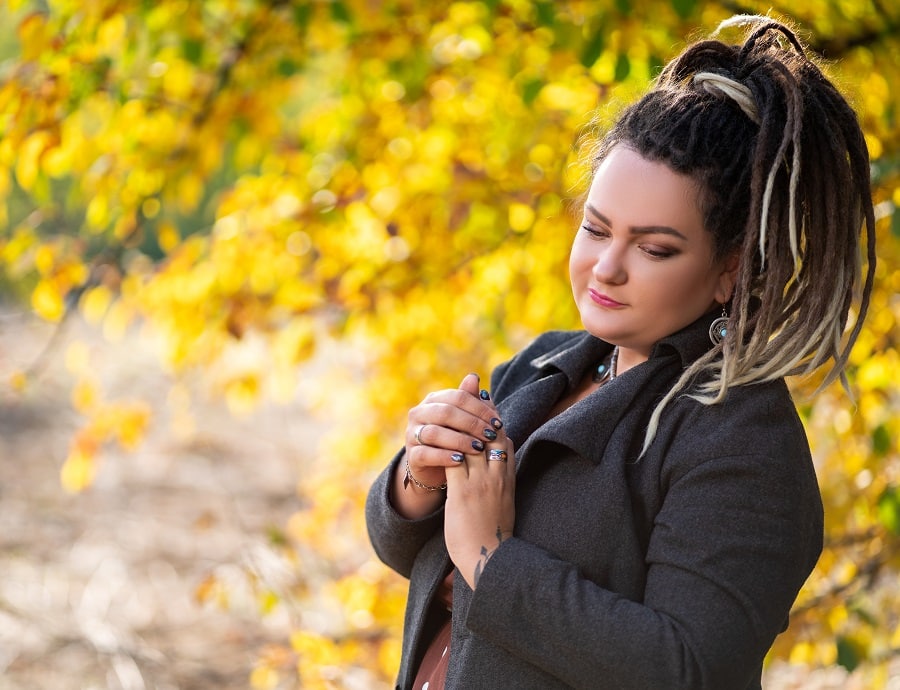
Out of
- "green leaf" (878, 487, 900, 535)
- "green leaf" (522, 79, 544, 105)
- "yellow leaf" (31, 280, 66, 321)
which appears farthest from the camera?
"yellow leaf" (31, 280, 66, 321)

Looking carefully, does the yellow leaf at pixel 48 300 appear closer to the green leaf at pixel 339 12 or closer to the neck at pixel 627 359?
the green leaf at pixel 339 12

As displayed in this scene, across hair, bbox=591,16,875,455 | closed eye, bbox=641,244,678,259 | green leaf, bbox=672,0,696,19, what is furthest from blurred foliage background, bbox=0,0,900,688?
closed eye, bbox=641,244,678,259

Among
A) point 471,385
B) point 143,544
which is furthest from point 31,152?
point 143,544

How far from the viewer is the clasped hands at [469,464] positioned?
1262mm

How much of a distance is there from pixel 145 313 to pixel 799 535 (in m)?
2.60

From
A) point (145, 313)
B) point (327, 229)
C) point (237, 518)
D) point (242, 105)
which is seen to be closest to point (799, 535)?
point (327, 229)

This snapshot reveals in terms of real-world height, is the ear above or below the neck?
above

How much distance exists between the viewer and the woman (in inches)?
45.9

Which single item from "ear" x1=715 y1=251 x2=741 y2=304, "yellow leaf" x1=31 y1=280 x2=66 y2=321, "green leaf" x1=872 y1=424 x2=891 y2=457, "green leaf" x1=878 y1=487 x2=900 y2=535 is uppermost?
"ear" x1=715 y1=251 x2=741 y2=304

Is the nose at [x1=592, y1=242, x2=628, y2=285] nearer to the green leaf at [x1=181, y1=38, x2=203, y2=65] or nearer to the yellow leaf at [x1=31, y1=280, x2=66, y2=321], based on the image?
the green leaf at [x1=181, y1=38, x2=203, y2=65]

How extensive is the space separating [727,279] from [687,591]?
0.40 meters

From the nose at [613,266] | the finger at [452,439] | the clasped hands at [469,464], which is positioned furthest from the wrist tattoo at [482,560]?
the nose at [613,266]

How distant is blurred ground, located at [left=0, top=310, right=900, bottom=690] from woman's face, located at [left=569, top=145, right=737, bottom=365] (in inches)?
110

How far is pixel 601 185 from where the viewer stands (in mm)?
1305
